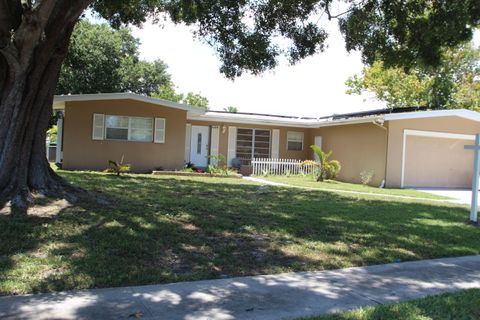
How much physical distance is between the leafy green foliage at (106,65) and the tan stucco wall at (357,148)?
16697mm

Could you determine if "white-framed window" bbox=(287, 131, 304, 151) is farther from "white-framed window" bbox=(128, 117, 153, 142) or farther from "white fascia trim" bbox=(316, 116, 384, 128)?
"white-framed window" bbox=(128, 117, 153, 142)

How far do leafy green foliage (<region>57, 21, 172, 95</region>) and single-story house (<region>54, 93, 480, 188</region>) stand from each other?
1219 centimetres

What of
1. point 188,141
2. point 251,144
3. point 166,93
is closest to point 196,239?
point 188,141

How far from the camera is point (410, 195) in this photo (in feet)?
54.7

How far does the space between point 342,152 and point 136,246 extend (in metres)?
17.3

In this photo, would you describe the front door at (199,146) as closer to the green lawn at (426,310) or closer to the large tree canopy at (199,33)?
the large tree canopy at (199,33)

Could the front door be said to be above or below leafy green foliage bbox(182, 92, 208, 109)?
below

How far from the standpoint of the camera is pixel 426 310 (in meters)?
4.67

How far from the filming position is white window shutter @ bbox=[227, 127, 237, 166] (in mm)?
23969

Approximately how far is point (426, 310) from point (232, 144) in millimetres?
19652

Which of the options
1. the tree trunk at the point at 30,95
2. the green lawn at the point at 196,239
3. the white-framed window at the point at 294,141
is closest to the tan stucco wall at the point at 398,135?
the white-framed window at the point at 294,141

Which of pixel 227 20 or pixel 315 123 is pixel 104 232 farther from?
pixel 315 123

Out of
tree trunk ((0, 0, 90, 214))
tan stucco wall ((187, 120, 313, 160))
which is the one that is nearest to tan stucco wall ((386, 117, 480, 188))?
tan stucco wall ((187, 120, 313, 160))

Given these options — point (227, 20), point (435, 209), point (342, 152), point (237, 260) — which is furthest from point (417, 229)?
point (342, 152)
